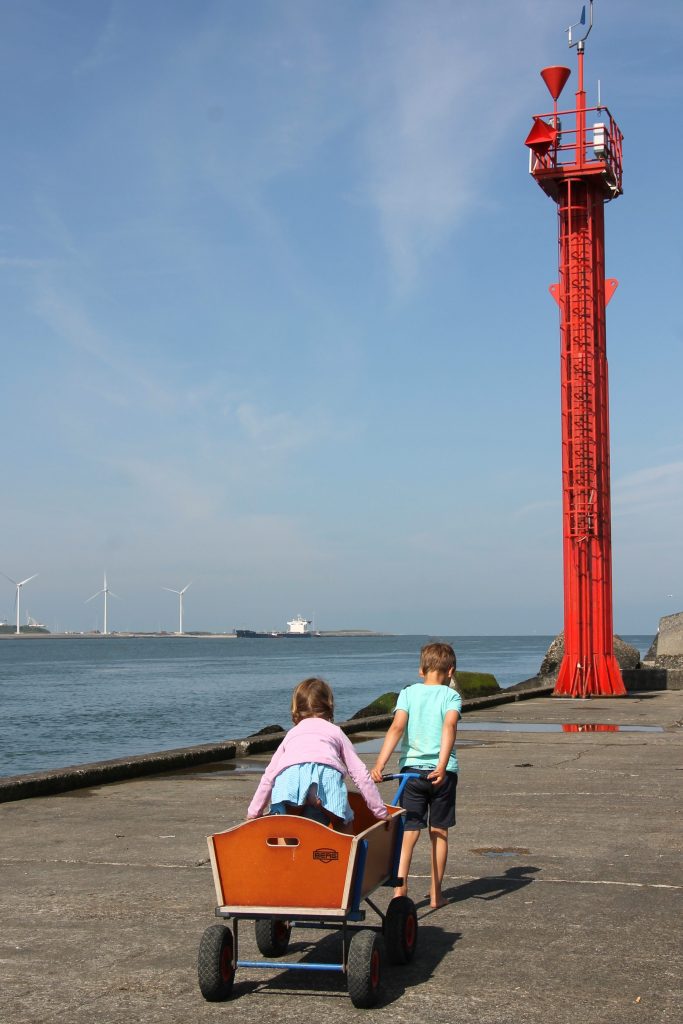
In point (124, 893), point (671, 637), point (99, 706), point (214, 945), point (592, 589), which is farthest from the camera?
point (99, 706)

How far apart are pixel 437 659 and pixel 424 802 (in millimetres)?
795

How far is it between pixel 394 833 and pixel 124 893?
7.27 ft

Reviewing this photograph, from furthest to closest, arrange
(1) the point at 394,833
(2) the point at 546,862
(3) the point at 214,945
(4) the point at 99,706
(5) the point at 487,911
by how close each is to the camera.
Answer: (4) the point at 99,706 → (2) the point at 546,862 → (5) the point at 487,911 → (1) the point at 394,833 → (3) the point at 214,945

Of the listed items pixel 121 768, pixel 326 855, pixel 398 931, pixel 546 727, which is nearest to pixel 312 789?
pixel 326 855

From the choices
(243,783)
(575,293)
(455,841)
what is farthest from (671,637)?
(455,841)

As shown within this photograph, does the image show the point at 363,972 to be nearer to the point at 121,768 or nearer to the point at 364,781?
the point at 364,781

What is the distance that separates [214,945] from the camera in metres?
5.04

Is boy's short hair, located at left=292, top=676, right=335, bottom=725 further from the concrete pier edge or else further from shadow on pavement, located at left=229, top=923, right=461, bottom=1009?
the concrete pier edge

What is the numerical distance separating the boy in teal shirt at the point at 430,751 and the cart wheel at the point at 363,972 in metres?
1.50

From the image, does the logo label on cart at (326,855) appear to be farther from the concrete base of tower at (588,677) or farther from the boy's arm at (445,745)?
the concrete base of tower at (588,677)

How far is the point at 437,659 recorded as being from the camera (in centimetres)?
679

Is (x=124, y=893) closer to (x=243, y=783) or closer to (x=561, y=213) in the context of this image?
(x=243, y=783)

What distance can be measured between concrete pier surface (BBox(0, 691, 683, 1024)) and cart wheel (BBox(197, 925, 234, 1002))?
0.22ft

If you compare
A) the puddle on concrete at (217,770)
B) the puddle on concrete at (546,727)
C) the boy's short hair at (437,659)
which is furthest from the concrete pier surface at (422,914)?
the puddle on concrete at (546,727)
